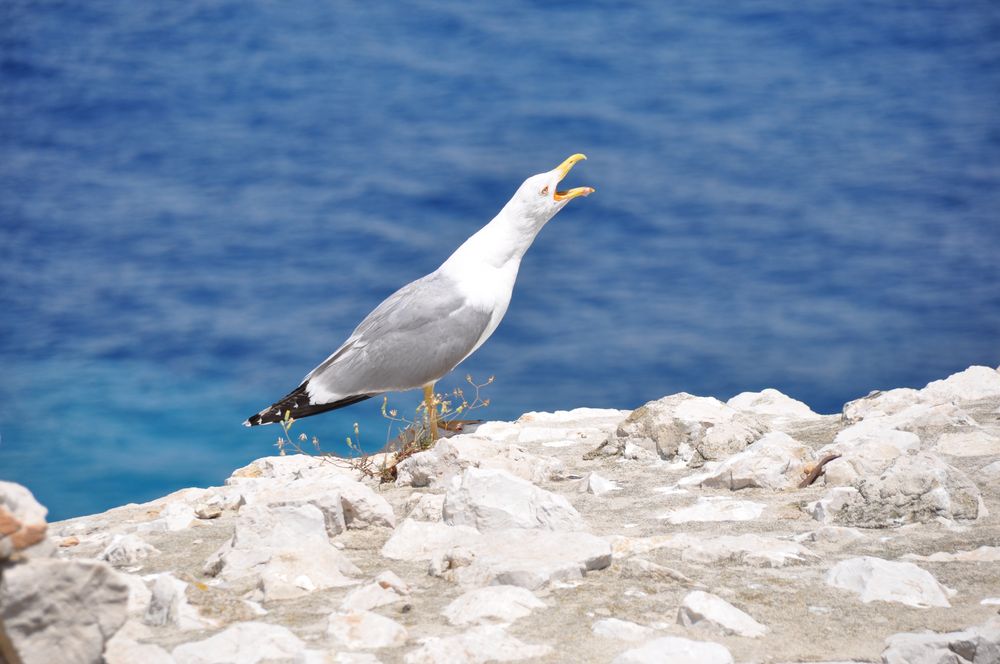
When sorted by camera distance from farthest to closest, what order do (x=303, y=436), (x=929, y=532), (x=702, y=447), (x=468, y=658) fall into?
(x=303, y=436)
(x=702, y=447)
(x=929, y=532)
(x=468, y=658)

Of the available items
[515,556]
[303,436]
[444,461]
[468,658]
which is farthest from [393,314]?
[468,658]

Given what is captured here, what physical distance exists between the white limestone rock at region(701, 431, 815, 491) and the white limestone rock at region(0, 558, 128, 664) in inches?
149

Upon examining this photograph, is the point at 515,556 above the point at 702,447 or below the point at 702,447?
above

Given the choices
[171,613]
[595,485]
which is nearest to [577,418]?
[595,485]

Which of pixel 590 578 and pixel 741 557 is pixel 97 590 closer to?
pixel 590 578

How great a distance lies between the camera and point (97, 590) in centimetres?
279

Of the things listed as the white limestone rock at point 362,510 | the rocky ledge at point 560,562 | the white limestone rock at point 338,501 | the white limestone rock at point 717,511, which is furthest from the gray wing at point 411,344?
Result: the white limestone rock at point 717,511

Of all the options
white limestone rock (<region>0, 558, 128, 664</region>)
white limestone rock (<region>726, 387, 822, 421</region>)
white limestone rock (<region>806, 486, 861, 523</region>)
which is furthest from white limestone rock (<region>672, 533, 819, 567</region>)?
white limestone rock (<region>726, 387, 822, 421</region>)

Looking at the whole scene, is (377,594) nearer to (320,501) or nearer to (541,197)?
(320,501)

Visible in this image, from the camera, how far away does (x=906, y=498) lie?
195 inches

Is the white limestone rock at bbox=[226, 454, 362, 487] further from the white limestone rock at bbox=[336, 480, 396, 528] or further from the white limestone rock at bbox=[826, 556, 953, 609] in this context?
the white limestone rock at bbox=[826, 556, 953, 609]

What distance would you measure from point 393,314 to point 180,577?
13.0ft

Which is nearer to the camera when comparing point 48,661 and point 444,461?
point 48,661

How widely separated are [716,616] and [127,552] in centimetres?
280
